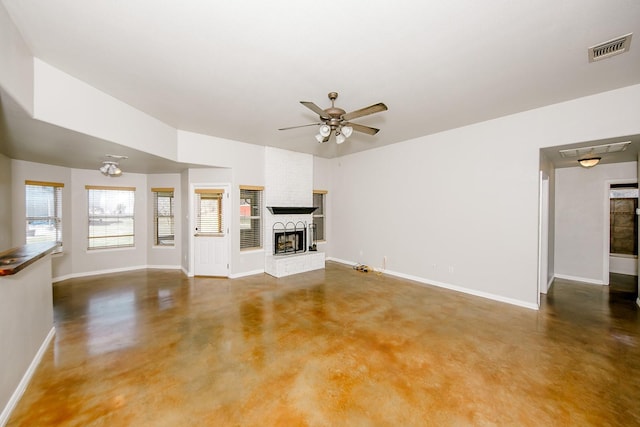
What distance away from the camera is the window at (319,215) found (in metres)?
7.24

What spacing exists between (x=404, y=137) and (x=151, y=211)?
21.1 ft

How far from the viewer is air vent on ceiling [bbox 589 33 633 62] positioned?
7.25 feet

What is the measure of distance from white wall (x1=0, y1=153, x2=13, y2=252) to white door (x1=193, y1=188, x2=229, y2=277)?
2.70 metres

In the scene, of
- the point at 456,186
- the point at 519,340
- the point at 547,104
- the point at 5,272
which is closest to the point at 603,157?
the point at 547,104

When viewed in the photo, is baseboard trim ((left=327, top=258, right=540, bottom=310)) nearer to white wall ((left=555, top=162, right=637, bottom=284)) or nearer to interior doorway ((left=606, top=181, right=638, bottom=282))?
white wall ((left=555, top=162, right=637, bottom=284))

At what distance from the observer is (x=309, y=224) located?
6734 millimetres

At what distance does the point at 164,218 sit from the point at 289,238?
3288 mm

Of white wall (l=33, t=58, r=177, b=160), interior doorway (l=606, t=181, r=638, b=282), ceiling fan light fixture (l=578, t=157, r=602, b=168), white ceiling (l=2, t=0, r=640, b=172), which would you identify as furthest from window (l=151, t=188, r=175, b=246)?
interior doorway (l=606, t=181, r=638, b=282)

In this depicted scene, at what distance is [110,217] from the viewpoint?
595 cm

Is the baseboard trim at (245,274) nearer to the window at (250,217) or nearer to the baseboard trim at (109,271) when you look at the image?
the window at (250,217)

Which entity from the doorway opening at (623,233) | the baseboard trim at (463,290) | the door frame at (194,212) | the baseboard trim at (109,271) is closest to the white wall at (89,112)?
the door frame at (194,212)

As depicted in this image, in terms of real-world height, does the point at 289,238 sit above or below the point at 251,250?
above

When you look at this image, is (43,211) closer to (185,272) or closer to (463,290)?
(185,272)

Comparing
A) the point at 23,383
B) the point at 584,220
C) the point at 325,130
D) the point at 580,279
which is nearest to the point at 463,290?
the point at 580,279
